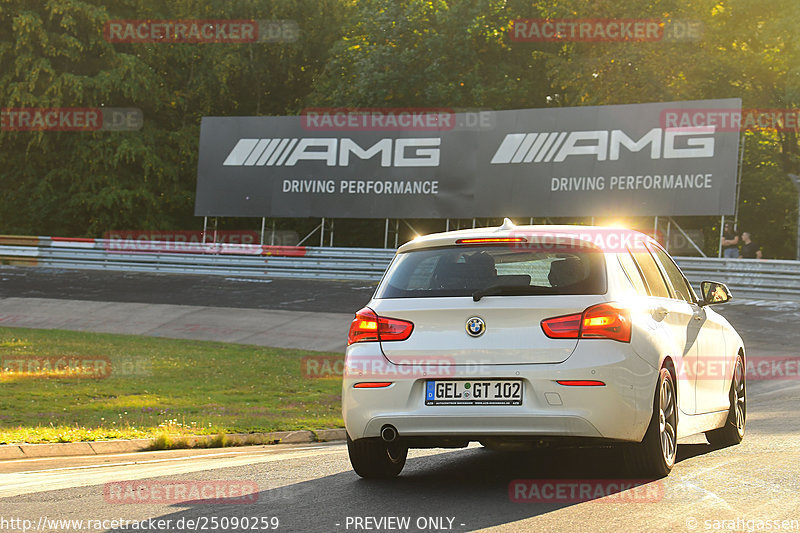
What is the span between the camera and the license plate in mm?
7121

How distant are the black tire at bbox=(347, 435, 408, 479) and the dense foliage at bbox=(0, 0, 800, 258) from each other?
108 ft

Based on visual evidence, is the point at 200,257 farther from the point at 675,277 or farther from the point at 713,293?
the point at 713,293

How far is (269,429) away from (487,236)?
→ 202 inches

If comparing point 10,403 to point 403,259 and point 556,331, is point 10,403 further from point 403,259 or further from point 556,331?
point 556,331

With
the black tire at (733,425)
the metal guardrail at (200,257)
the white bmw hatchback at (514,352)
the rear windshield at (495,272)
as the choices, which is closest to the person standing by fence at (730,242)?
the metal guardrail at (200,257)

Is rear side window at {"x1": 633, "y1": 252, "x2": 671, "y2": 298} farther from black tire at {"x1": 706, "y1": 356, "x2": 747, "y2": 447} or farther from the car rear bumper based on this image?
black tire at {"x1": 706, "y1": 356, "x2": 747, "y2": 447}

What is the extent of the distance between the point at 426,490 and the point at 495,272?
1.48m

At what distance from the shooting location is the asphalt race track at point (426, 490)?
20.4 feet

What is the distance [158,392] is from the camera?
48.8 ft

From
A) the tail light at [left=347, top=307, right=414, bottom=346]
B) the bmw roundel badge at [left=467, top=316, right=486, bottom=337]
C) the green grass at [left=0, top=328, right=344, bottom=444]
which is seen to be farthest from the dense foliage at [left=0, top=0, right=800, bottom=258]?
the bmw roundel badge at [left=467, top=316, right=486, bottom=337]

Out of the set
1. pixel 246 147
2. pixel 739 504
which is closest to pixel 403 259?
pixel 739 504

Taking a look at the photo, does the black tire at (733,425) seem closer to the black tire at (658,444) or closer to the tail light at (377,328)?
the black tire at (658,444)

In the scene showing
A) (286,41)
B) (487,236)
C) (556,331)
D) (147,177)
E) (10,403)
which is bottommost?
(10,403)

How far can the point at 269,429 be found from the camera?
1210cm
